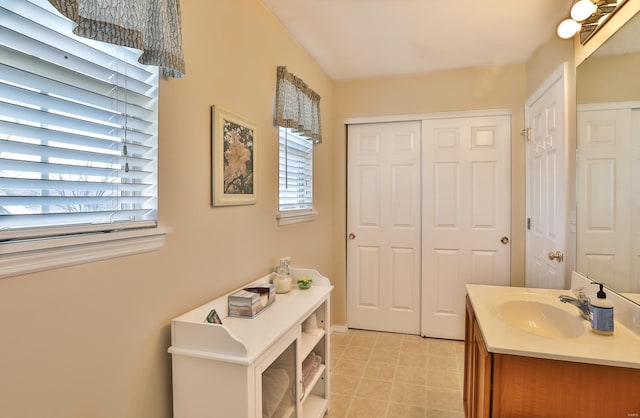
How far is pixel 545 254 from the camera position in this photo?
8.18ft

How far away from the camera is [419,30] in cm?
238

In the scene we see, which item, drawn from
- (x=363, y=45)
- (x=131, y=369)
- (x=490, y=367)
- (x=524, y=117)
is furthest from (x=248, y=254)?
(x=524, y=117)

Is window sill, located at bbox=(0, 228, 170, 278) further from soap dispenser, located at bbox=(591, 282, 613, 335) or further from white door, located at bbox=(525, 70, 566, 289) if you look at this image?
white door, located at bbox=(525, 70, 566, 289)

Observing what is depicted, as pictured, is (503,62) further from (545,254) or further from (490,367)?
(490,367)

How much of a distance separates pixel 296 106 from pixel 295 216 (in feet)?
2.58

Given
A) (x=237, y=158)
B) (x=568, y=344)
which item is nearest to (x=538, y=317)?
(x=568, y=344)

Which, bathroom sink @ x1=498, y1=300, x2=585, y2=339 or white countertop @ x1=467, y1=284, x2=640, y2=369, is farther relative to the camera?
bathroom sink @ x1=498, y1=300, x2=585, y2=339

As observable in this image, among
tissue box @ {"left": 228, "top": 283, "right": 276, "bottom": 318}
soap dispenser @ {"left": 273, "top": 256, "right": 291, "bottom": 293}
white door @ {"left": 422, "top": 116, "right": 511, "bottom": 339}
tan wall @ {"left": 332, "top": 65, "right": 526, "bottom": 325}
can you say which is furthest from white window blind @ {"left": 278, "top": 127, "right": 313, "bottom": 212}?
white door @ {"left": 422, "top": 116, "right": 511, "bottom": 339}

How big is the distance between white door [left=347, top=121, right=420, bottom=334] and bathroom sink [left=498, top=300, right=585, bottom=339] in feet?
5.07

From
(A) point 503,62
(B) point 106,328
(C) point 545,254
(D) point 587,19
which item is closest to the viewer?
(B) point 106,328

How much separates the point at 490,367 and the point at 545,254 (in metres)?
1.63

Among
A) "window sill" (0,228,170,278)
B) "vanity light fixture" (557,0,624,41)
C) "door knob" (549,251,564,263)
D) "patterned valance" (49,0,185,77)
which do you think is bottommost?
"door knob" (549,251,564,263)

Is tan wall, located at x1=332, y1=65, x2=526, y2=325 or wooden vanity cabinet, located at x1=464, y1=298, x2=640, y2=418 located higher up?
tan wall, located at x1=332, y1=65, x2=526, y2=325

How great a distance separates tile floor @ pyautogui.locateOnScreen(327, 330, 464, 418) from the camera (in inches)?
86.5
